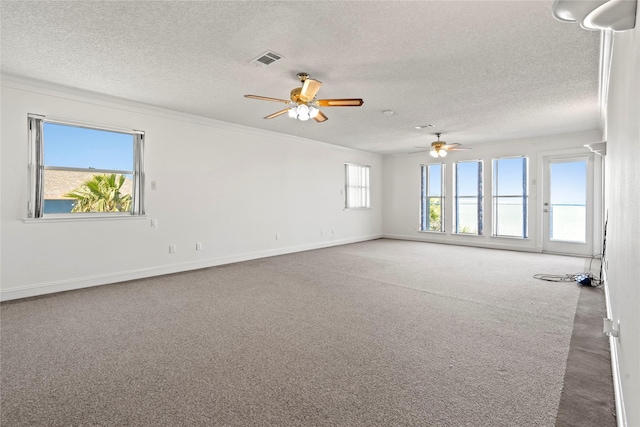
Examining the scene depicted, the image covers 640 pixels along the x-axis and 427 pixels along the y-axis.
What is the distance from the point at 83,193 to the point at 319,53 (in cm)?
387

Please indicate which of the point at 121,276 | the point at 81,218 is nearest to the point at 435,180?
the point at 121,276

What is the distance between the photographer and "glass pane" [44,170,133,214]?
406 cm

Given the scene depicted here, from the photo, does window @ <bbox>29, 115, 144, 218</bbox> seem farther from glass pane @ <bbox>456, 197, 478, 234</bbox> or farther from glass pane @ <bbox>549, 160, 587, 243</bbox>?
glass pane @ <bbox>549, 160, 587, 243</bbox>

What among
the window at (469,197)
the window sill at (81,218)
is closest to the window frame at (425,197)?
the window at (469,197)

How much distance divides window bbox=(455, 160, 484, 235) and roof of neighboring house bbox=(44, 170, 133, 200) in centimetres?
805

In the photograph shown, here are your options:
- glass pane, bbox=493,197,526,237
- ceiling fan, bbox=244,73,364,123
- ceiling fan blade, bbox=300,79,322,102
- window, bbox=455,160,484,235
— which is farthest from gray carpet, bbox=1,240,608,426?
window, bbox=455,160,484,235

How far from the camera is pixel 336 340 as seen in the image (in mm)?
2561

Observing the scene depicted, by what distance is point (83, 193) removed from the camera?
4.41 metres

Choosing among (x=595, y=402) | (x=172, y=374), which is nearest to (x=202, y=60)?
(x=172, y=374)

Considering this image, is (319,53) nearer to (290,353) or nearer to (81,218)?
(290,353)

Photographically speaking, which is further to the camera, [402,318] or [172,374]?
[402,318]

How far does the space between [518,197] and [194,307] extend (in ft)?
24.2

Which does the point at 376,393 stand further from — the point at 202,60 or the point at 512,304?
the point at 202,60

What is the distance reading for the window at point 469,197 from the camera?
795 cm
